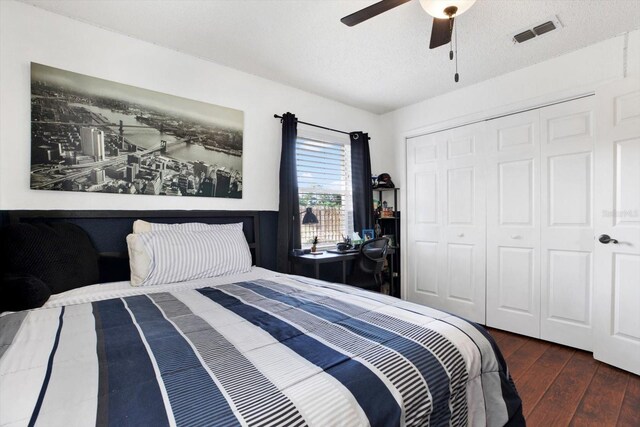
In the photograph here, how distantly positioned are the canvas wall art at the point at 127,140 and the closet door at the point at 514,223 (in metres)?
2.52

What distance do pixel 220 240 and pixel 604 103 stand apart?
309 centimetres

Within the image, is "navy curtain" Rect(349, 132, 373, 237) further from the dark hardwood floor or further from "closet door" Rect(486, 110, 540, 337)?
the dark hardwood floor

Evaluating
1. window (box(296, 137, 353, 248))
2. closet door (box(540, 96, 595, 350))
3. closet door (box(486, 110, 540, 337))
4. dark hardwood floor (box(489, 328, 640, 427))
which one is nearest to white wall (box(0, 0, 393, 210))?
window (box(296, 137, 353, 248))

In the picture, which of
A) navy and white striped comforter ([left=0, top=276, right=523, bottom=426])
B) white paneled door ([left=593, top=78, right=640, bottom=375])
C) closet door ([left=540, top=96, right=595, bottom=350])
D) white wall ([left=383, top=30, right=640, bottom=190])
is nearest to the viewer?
navy and white striped comforter ([left=0, top=276, right=523, bottom=426])

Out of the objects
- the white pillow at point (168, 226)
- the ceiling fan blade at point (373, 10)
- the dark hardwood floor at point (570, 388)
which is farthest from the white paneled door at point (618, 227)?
the white pillow at point (168, 226)

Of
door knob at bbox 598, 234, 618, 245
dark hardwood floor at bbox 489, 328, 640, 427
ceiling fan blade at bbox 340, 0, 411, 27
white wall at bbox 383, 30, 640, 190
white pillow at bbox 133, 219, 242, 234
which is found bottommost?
dark hardwood floor at bbox 489, 328, 640, 427

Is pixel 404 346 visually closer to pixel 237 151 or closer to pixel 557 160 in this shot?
pixel 237 151

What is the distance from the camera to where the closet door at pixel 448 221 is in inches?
127

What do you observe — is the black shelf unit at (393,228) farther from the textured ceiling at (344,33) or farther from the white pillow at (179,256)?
the white pillow at (179,256)

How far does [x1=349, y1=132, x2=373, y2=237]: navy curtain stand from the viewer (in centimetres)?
372

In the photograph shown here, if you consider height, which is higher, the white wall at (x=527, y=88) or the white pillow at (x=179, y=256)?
the white wall at (x=527, y=88)

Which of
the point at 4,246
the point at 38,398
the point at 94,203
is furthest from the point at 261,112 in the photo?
the point at 38,398

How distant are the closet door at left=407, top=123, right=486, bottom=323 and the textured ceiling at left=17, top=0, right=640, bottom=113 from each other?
29.6 inches

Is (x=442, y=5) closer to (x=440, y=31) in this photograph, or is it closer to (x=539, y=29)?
(x=440, y=31)
